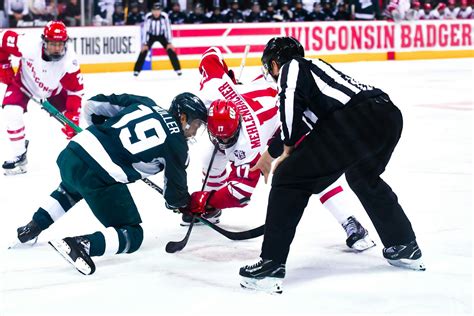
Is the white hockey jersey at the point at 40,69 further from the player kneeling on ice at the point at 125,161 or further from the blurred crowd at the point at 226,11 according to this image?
the blurred crowd at the point at 226,11

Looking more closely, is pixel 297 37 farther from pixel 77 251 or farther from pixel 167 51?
pixel 77 251

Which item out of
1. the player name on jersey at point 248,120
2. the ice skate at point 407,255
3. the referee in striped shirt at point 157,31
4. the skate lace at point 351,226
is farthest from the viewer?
the referee in striped shirt at point 157,31

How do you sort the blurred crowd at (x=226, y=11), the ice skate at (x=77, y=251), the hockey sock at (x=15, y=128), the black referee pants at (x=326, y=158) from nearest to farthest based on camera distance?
the black referee pants at (x=326, y=158)
the ice skate at (x=77, y=251)
the hockey sock at (x=15, y=128)
the blurred crowd at (x=226, y=11)

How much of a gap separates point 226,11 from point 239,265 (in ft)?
37.8

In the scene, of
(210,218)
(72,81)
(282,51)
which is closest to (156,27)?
(72,81)

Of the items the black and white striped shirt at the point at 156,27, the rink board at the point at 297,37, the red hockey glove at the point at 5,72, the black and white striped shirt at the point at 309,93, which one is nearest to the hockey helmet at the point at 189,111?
the black and white striped shirt at the point at 309,93

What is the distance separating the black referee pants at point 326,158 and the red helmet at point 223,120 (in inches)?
A: 17.3

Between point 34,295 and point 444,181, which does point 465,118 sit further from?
point 34,295

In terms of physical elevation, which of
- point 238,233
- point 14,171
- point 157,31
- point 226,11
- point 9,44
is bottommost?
point 14,171

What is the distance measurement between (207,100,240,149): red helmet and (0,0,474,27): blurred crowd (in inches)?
359

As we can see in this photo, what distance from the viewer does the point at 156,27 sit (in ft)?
43.5

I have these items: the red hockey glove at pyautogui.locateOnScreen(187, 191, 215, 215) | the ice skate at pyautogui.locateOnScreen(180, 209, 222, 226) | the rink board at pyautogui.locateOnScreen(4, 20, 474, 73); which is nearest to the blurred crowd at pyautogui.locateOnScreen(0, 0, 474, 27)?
the rink board at pyautogui.locateOnScreen(4, 20, 474, 73)

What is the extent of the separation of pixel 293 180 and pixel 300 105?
0.92 feet

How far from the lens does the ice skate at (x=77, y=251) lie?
11.8 feet
